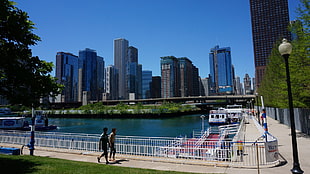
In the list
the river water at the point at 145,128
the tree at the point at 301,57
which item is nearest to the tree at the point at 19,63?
the tree at the point at 301,57

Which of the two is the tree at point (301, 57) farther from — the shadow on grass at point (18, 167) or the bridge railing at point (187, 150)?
the shadow on grass at point (18, 167)

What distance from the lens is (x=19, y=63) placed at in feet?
36.2

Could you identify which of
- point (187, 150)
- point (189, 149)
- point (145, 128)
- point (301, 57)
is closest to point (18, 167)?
point (187, 150)

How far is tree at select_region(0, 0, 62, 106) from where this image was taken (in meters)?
10.2

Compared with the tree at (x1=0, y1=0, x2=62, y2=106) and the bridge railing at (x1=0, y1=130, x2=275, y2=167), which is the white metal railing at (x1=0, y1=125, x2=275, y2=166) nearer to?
the bridge railing at (x1=0, y1=130, x2=275, y2=167)

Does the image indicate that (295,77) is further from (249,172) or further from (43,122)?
(43,122)

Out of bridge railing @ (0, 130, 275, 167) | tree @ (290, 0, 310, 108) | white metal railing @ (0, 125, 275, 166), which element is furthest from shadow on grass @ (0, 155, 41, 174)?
tree @ (290, 0, 310, 108)

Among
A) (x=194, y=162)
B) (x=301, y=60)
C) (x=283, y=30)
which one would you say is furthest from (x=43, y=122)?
(x=283, y=30)

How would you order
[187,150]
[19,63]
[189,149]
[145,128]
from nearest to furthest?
[19,63], [187,150], [189,149], [145,128]

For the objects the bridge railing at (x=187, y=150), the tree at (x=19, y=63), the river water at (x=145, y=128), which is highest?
the tree at (x=19, y=63)

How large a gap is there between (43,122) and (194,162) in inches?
2187

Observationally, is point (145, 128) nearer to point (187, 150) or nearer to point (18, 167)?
point (187, 150)

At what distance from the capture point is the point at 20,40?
1077 cm

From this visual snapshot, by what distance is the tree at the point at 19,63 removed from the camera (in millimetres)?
10234
